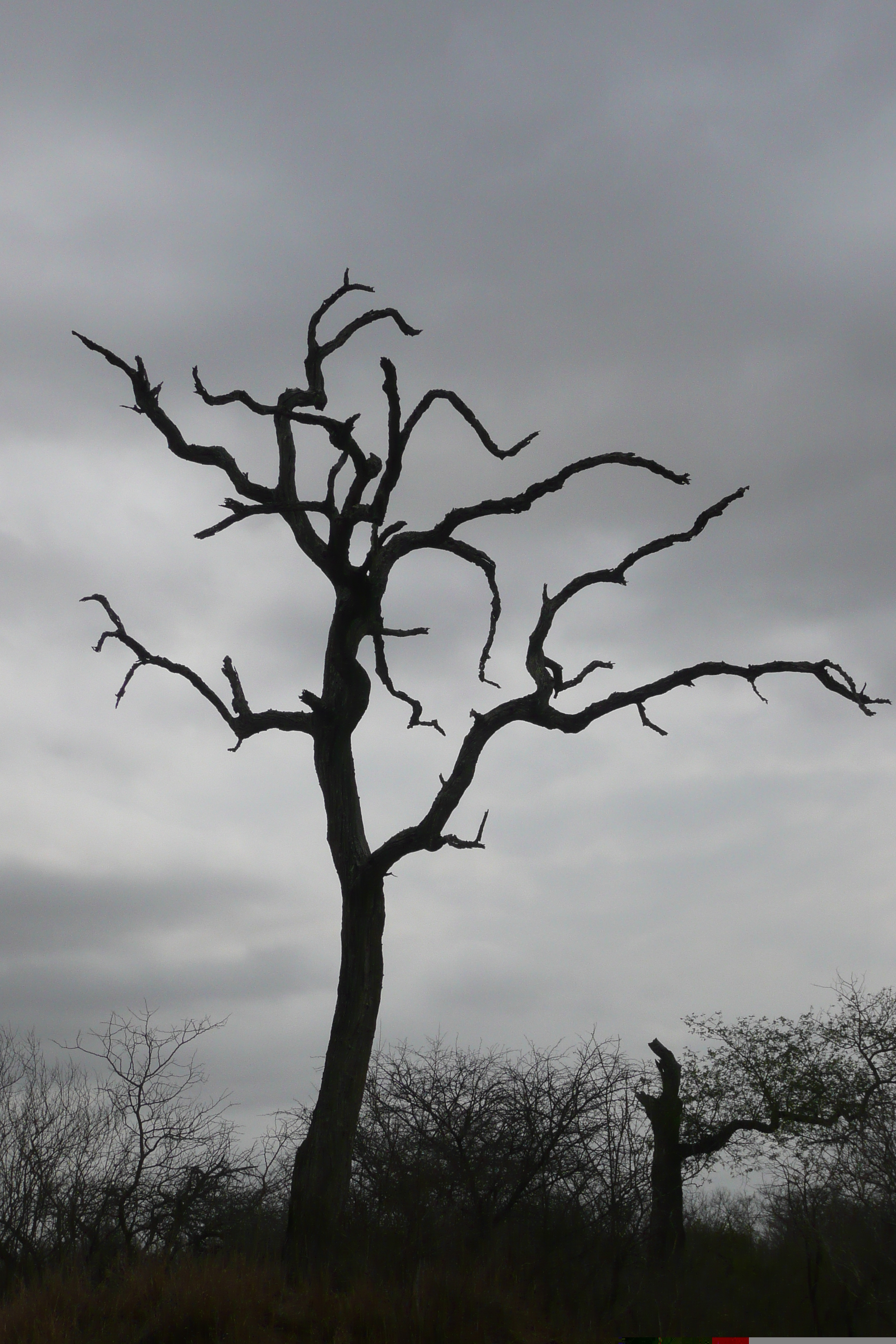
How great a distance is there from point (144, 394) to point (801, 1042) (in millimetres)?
18775

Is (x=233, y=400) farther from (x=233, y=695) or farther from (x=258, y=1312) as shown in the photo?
(x=258, y=1312)

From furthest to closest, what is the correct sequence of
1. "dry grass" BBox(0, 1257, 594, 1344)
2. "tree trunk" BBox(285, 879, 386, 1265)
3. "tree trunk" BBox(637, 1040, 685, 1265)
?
1. "tree trunk" BBox(637, 1040, 685, 1265)
2. "tree trunk" BBox(285, 879, 386, 1265)
3. "dry grass" BBox(0, 1257, 594, 1344)

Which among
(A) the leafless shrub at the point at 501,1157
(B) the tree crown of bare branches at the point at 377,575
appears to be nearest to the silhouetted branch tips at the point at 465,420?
(B) the tree crown of bare branches at the point at 377,575

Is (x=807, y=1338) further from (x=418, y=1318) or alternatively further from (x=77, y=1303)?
(x=77, y=1303)

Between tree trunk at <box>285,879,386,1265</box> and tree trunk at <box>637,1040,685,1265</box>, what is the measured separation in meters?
5.80

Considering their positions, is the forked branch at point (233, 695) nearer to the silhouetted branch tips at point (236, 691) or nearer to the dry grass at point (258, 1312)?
the silhouetted branch tips at point (236, 691)

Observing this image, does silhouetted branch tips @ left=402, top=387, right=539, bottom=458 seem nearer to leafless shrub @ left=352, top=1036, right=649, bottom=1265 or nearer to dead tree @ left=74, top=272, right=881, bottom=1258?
dead tree @ left=74, top=272, right=881, bottom=1258

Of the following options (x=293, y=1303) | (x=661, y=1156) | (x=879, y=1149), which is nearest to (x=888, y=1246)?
(x=879, y=1149)

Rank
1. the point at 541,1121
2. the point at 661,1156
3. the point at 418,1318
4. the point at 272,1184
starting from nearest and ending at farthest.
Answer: the point at 418,1318 < the point at 541,1121 < the point at 272,1184 < the point at 661,1156

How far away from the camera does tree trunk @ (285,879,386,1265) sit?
10367 mm

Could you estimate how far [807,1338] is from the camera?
11039mm

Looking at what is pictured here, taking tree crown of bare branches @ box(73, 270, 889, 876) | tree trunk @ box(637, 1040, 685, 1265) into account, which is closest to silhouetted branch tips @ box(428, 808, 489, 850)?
tree crown of bare branches @ box(73, 270, 889, 876)

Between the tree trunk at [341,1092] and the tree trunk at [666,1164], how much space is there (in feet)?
19.0

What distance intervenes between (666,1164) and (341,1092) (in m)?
9.50
